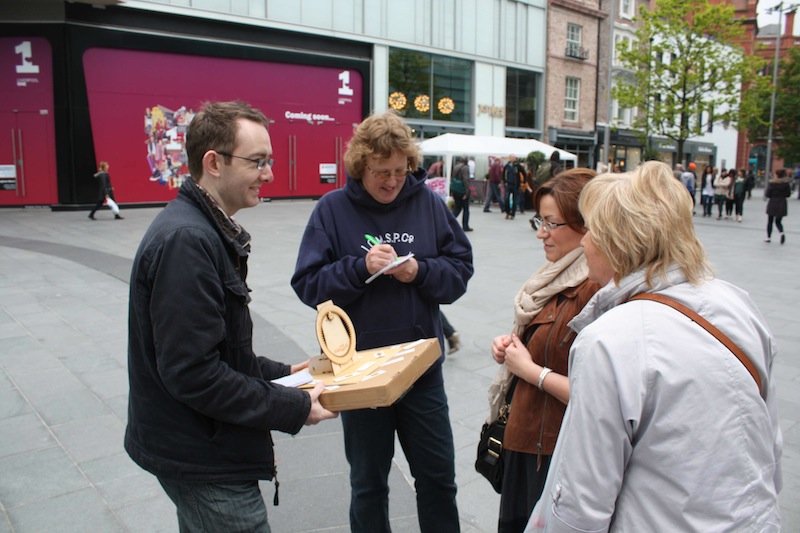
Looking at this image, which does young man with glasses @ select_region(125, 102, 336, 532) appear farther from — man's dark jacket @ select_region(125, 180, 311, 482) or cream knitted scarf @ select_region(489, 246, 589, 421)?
cream knitted scarf @ select_region(489, 246, 589, 421)

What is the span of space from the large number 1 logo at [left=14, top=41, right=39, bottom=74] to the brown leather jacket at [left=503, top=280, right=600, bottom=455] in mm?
20156

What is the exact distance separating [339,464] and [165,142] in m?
18.5

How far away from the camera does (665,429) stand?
1.32m

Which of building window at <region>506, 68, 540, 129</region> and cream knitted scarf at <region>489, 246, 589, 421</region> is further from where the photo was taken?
building window at <region>506, 68, 540, 129</region>

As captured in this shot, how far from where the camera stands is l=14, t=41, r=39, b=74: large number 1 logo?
1777cm

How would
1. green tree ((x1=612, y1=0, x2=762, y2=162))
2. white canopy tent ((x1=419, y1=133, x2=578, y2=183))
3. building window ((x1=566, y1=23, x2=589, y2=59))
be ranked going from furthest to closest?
building window ((x1=566, y1=23, x2=589, y2=59)), green tree ((x1=612, y1=0, x2=762, y2=162)), white canopy tent ((x1=419, y1=133, x2=578, y2=183))

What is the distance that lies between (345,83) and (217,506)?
23.3 m

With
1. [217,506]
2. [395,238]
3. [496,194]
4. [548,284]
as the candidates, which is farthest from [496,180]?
[217,506]

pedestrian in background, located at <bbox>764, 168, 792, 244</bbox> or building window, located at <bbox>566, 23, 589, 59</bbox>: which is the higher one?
building window, located at <bbox>566, 23, 589, 59</bbox>

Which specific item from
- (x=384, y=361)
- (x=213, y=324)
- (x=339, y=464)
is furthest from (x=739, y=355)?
(x=339, y=464)

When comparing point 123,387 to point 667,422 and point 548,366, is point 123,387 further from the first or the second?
point 667,422

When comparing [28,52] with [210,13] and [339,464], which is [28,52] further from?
[339,464]

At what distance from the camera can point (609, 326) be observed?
136cm

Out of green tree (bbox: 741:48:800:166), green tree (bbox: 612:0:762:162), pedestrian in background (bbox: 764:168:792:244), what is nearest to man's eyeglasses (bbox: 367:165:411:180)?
pedestrian in background (bbox: 764:168:792:244)
